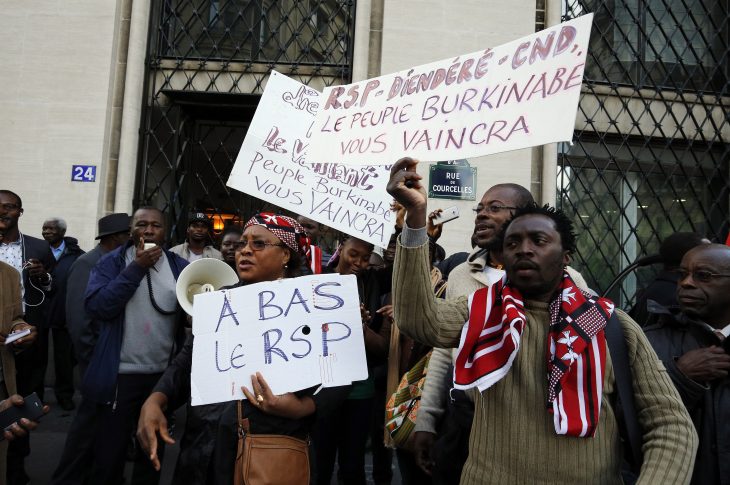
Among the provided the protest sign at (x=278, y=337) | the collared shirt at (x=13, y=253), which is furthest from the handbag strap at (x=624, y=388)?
the collared shirt at (x=13, y=253)

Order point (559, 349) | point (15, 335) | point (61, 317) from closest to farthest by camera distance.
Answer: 1. point (559, 349)
2. point (15, 335)
3. point (61, 317)

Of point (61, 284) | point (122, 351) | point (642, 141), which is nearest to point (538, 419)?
point (122, 351)

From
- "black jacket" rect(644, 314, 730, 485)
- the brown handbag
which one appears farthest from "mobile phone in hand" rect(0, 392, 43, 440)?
"black jacket" rect(644, 314, 730, 485)

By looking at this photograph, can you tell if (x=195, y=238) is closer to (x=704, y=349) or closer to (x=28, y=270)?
(x=28, y=270)

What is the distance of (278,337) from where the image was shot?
2.43 m

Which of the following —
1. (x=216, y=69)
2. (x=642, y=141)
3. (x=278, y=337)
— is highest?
(x=216, y=69)

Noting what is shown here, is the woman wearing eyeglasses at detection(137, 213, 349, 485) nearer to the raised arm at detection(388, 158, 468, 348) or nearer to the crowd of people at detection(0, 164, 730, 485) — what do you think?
the crowd of people at detection(0, 164, 730, 485)

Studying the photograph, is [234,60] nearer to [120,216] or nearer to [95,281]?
[120,216]

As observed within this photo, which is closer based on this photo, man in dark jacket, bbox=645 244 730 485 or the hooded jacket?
man in dark jacket, bbox=645 244 730 485

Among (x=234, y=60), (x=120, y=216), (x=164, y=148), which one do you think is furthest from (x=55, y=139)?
(x=120, y=216)

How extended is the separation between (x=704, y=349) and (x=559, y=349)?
109cm

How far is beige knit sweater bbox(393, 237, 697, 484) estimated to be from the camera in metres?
1.82

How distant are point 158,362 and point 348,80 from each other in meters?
4.86

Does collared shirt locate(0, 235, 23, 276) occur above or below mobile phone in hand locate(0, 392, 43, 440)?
above
